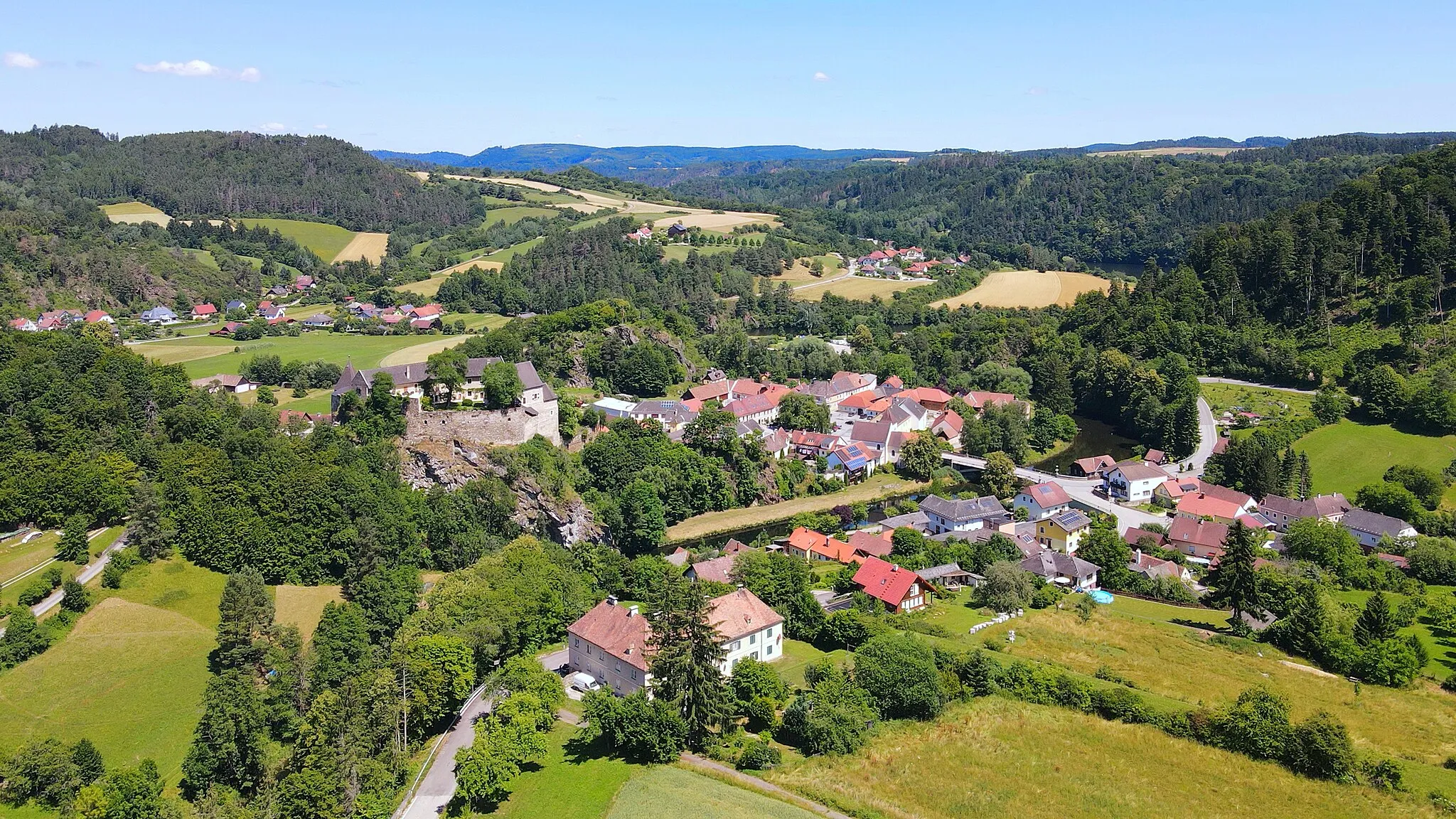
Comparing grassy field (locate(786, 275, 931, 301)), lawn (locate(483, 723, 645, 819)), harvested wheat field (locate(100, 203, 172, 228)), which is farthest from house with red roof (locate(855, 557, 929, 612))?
harvested wheat field (locate(100, 203, 172, 228))

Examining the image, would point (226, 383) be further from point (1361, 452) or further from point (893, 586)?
point (1361, 452)

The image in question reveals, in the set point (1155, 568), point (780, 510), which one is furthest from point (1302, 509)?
point (780, 510)

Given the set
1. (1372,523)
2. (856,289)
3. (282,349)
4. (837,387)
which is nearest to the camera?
(1372,523)

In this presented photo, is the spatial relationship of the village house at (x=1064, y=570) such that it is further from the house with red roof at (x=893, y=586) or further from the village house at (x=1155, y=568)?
the house with red roof at (x=893, y=586)

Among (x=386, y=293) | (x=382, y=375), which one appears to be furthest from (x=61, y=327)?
(x=382, y=375)

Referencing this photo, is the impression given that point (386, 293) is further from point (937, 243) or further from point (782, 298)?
point (937, 243)
